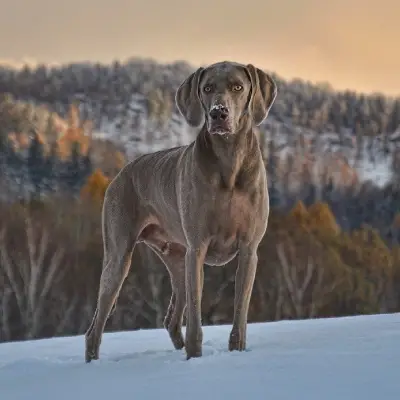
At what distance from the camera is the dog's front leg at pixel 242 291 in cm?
632

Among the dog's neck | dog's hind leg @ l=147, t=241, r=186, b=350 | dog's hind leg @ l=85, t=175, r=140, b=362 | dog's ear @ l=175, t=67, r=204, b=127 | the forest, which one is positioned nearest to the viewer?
the dog's neck

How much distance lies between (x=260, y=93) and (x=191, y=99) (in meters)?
0.49

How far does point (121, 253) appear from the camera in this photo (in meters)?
7.29

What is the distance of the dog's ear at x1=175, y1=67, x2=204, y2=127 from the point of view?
626 cm

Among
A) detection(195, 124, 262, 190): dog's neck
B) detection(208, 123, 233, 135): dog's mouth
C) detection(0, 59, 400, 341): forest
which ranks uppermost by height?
detection(208, 123, 233, 135): dog's mouth

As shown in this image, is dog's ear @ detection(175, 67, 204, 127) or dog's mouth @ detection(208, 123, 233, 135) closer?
dog's mouth @ detection(208, 123, 233, 135)

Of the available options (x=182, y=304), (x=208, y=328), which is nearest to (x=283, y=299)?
(x=208, y=328)

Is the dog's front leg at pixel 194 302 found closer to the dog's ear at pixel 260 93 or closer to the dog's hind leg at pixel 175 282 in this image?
the dog's ear at pixel 260 93

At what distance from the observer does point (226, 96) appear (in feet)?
19.4

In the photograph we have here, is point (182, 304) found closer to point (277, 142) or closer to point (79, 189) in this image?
point (79, 189)

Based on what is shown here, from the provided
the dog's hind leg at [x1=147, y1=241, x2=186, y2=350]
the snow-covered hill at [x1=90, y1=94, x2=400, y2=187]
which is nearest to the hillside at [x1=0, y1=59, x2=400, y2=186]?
the snow-covered hill at [x1=90, y1=94, x2=400, y2=187]

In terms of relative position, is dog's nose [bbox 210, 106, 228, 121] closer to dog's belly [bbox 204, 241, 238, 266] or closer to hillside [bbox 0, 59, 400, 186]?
dog's belly [bbox 204, 241, 238, 266]

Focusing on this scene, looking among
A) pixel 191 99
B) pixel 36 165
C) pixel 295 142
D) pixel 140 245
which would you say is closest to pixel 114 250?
pixel 191 99

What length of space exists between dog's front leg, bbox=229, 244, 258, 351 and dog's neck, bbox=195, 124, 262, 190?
1.59 ft
